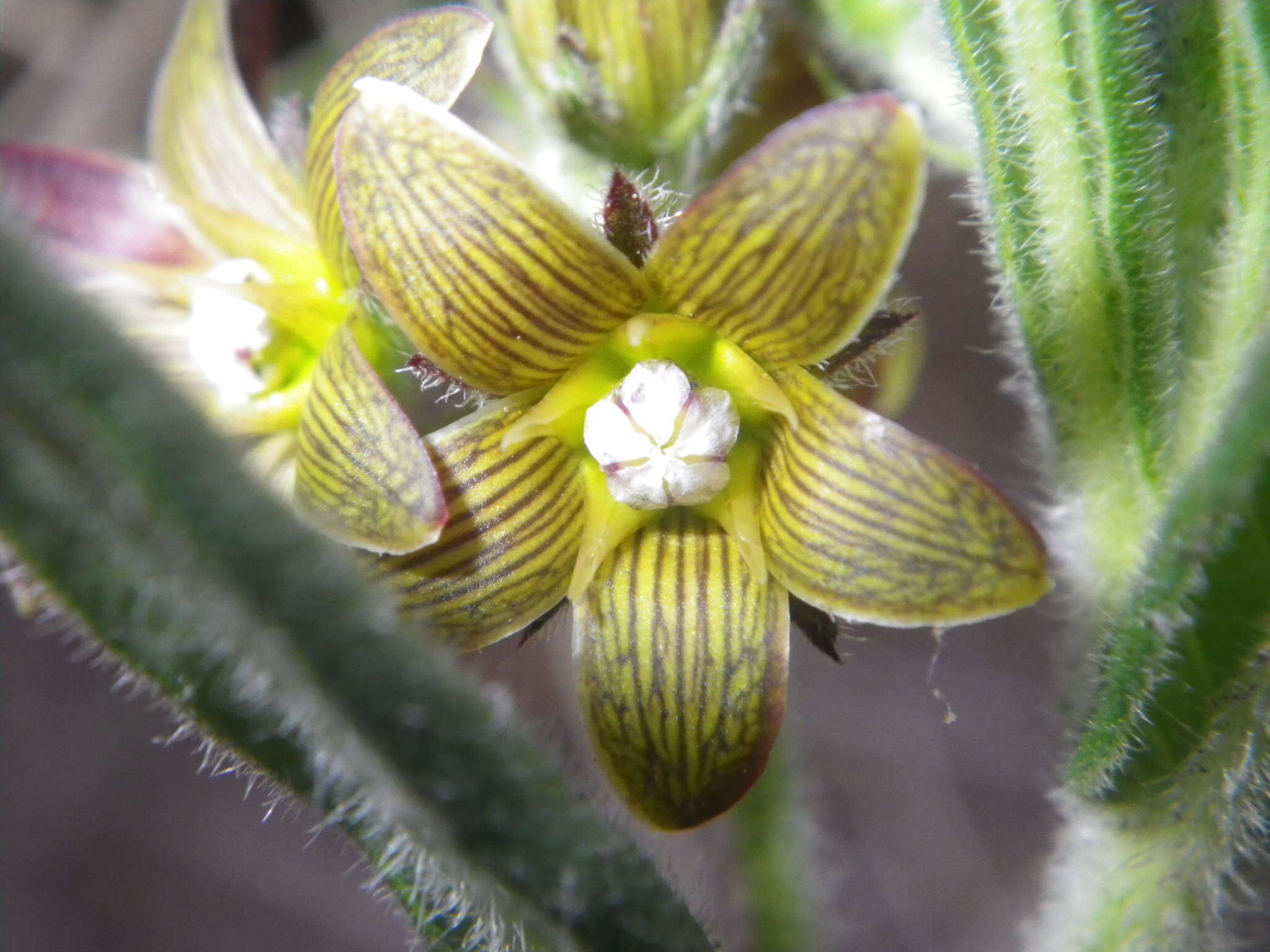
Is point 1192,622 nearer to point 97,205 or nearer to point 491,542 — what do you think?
point 491,542

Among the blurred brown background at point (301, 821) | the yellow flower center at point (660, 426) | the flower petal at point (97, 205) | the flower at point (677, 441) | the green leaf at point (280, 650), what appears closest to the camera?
the green leaf at point (280, 650)

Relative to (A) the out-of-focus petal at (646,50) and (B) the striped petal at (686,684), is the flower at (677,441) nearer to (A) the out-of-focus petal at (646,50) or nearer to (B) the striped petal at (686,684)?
(B) the striped petal at (686,684)

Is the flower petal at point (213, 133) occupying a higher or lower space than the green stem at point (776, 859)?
higher

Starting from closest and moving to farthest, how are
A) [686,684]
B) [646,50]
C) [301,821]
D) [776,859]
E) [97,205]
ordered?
[686,684] → [646,50] → [97,205] → [776,859] → [301,821]

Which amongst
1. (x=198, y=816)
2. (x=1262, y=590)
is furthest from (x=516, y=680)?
(x=1262, y=590)

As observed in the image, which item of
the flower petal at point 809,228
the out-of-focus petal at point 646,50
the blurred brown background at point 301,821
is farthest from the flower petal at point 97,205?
the blurred brown background at point 301,821

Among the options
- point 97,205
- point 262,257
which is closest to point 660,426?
point 262,257

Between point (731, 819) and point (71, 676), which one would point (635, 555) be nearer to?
point (731, 819)
